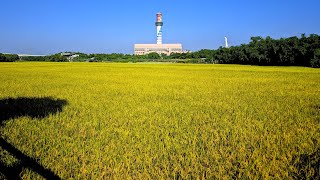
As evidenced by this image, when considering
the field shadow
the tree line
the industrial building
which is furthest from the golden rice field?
the industrial building

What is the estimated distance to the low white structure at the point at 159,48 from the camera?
18025cm

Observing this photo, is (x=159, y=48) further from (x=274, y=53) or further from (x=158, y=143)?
(x=158, y=143)

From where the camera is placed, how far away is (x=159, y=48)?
182250 millimetres

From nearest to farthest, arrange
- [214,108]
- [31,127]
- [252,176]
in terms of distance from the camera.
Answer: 1. [252,176]
2. [31,127]
3. [214,108]

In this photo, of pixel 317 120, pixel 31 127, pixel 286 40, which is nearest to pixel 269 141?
pixel 317 120

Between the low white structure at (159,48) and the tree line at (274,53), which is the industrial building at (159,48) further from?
the tree line at (274,53)

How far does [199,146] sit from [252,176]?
1.60 m

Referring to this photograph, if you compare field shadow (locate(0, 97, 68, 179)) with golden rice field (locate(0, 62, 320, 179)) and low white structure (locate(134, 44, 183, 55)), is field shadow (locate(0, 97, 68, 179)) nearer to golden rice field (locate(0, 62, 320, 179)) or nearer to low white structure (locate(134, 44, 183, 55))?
golden rice field (locate(0, 62, 320, 179))

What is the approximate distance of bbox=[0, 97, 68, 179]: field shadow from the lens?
176 inches

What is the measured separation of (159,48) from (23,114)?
175 meters

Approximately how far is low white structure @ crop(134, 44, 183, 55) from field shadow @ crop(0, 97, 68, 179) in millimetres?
168186

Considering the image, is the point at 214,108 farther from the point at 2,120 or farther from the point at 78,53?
the point at 78,53

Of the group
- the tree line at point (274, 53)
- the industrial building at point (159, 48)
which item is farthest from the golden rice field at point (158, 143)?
the industrial building at point (159, 48)

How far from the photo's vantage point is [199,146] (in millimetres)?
5895
